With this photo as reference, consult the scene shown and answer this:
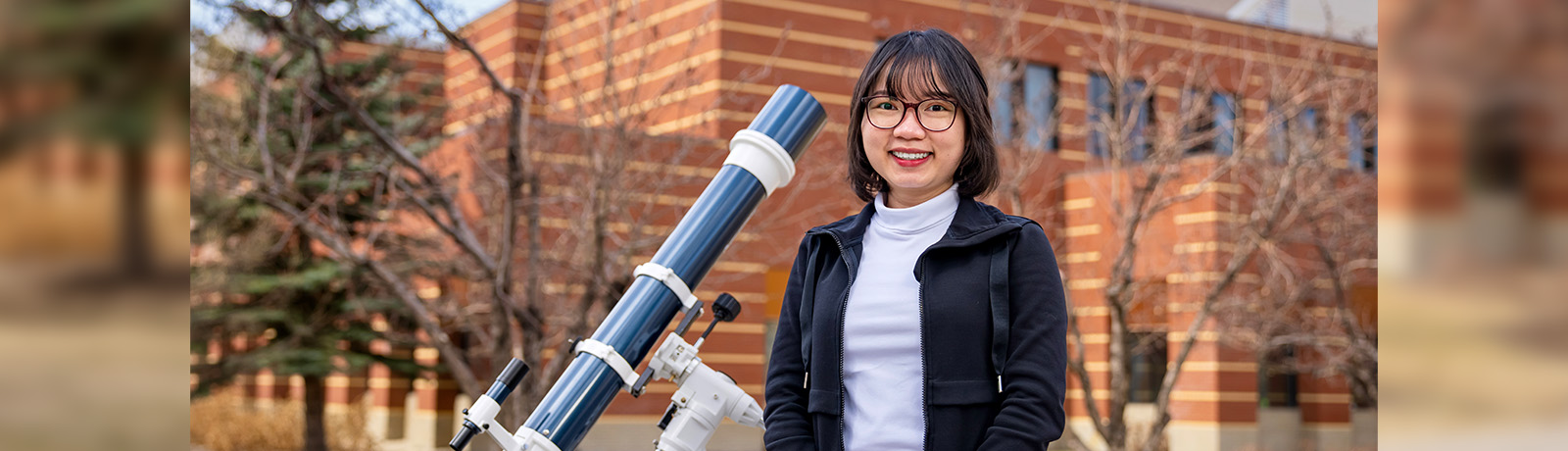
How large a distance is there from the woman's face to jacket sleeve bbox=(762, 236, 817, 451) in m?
0.25

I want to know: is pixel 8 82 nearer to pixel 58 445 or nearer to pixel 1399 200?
pixel 58 445

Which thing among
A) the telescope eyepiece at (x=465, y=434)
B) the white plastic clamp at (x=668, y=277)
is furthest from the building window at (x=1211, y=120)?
the telescope eyepiece at (x=465, y=434)

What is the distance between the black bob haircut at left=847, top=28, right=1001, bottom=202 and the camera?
88.4 inches

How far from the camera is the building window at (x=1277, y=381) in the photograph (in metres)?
20.1

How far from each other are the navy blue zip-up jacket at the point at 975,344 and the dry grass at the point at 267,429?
62.1 ft

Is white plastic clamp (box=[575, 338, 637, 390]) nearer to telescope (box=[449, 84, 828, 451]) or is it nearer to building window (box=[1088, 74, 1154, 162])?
telescope (box=[449, 84, 828, 451])

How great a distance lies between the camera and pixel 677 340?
9.57 feet

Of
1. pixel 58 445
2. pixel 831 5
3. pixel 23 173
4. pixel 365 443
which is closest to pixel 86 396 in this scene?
pixel 58 445

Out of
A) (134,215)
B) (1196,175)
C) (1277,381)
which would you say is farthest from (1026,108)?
(134,215)

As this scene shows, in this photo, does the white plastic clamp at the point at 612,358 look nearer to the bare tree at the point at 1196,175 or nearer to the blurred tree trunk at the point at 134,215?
the blurred tree trunk at the point at 134,215

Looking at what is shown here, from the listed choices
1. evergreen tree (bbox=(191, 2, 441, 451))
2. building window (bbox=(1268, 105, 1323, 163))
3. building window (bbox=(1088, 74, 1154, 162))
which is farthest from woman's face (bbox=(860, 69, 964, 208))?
evergreen tree (bbox=(191, 2, 441, 451))

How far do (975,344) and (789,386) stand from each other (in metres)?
0.41

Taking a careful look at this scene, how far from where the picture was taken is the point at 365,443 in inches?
804

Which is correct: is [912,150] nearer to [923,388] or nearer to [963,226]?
[963,226]
